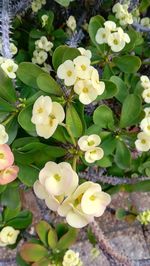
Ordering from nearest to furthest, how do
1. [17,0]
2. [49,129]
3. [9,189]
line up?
[49,129] → [9,189] → [17,0]

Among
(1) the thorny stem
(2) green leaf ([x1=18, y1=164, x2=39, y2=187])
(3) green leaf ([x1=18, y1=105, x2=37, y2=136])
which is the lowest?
(1) the thorny stem

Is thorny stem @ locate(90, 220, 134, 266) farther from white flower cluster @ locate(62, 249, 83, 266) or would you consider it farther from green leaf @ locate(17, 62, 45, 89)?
green leaf @ locate(17, 62, 45, 89)

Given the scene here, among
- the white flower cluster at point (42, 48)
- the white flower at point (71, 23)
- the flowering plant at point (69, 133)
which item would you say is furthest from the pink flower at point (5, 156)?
the white flower at point (71, 23)

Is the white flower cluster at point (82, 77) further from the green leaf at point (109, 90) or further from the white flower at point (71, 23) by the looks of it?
the white flower at point (71, 23)

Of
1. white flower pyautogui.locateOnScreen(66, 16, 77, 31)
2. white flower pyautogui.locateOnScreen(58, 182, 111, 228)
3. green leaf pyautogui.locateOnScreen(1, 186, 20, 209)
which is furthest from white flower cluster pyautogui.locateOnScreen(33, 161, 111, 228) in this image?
white flower pyautogui.locateOnScreen(66, 16, 77, 31)

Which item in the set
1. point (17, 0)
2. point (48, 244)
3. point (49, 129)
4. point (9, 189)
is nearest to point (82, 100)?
point (49, 129)

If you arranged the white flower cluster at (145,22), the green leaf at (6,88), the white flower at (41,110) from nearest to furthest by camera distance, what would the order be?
the white flower at (41,110)
the green leaf at (6,88)
the white flower cluster at (145,22)

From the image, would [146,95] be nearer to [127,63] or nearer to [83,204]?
[127,63]

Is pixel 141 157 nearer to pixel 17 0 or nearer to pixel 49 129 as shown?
pixel 49 129
